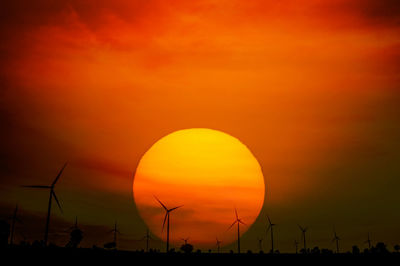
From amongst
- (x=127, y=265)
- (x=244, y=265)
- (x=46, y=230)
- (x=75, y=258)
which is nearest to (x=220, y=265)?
(x=244, y=265)

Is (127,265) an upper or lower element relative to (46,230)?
lower

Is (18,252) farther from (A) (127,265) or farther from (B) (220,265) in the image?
(B) (220,265)

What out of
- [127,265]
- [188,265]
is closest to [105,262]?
[127,265]

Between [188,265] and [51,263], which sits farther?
[188,265]

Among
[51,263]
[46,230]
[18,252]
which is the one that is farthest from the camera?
[46,230]

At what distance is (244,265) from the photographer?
199625mm

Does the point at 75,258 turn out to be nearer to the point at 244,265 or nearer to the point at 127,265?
the point at 127,265

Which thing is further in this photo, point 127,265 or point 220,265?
point 220,265

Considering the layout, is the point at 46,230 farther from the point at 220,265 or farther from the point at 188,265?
the point at 220,265

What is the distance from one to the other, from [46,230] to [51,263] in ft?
111

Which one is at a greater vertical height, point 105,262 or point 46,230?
point 46,230

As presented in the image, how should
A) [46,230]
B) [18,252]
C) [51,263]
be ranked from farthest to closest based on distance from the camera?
[46,230] → [18,252] → [51,263]

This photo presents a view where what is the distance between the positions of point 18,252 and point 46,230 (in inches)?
799

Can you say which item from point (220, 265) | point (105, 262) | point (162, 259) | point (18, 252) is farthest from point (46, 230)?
point (220, 265)
